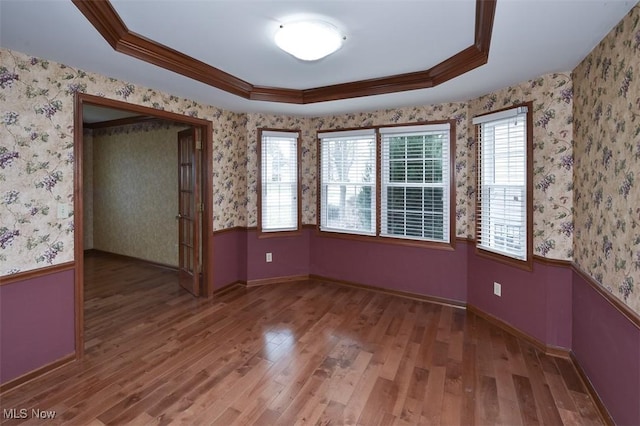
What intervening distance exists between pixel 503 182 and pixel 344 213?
1944 millimetres

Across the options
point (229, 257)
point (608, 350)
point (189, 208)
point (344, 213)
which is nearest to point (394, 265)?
point (344, 213)

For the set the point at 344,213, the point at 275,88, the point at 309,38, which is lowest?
the point at 344,213

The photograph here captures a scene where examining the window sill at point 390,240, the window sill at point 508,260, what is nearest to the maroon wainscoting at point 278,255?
the window sill at point 390,240

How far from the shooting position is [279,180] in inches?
178

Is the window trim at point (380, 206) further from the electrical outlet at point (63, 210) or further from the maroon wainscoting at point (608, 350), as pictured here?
the electrical outlet at point (63, 210)

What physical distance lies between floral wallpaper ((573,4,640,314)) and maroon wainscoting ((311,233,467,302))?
4.49ft

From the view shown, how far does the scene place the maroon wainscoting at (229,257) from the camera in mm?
4168

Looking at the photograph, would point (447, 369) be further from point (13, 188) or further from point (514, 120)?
point (13, 188)

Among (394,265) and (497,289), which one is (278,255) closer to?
(394,265)

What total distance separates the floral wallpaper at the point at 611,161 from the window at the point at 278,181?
10.1 ft

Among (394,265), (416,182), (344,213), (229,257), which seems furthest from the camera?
(344,213)

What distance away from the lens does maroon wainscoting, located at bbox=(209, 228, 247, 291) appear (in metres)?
4.17

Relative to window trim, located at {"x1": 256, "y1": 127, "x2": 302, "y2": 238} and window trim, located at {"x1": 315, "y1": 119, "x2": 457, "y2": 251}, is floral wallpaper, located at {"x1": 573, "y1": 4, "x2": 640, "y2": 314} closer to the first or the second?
window trim, located at {"x1": 315, "y1": 119, "x2": 457, "y2": 251}

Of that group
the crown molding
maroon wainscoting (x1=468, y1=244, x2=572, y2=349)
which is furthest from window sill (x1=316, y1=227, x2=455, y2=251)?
the crown molding
